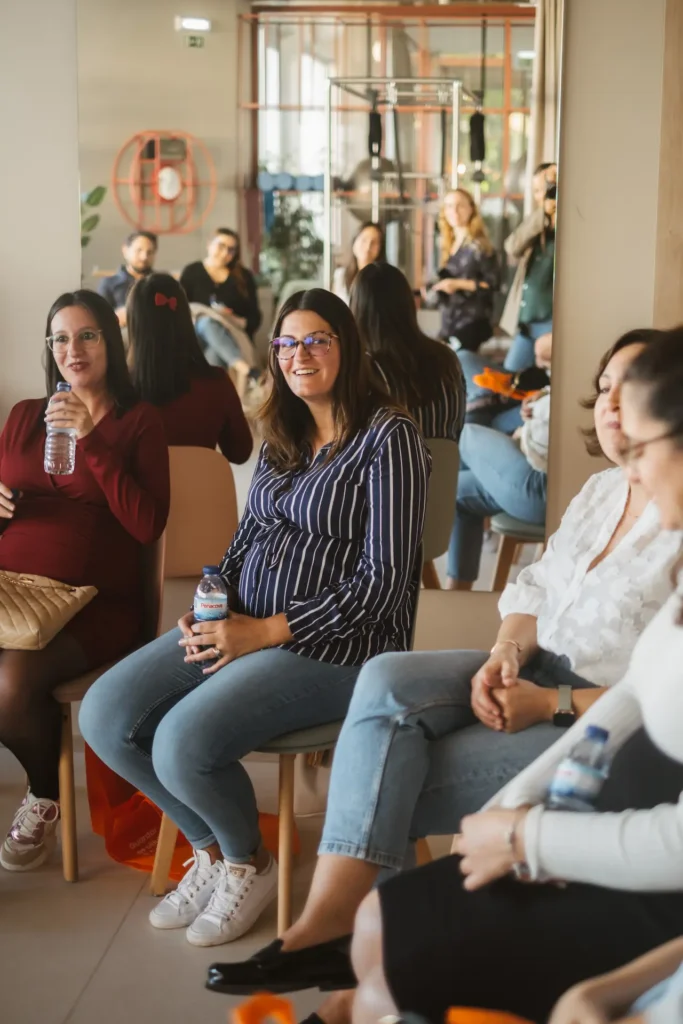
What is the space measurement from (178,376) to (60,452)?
511mm

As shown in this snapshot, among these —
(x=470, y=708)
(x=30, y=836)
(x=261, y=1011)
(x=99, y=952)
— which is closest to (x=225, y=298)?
(x=30, y=836)

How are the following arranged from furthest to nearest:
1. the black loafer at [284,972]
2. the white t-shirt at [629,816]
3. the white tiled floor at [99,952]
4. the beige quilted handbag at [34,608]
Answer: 1. the beige quilted handbag at [34,608]
2. the white tiled floor at [99,952]
3. the black loafer at [284,972]
4. the white t-shirt at [629,816]

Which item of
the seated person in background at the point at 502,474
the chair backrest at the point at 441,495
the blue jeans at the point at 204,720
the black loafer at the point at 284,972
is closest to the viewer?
the black loafer at the point at 284,972

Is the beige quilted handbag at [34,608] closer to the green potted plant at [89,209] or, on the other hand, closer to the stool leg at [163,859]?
the stool leg at [163,859]

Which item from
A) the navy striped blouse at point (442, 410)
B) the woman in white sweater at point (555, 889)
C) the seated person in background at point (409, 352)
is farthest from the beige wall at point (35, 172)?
the woman in white sweater at point (555, 889)

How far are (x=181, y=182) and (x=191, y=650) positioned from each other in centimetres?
140

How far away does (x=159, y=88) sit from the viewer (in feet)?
9.64

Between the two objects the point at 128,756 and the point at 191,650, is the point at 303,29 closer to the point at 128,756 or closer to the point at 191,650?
the point at 191,650

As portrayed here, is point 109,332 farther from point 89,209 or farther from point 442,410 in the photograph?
point 442,410

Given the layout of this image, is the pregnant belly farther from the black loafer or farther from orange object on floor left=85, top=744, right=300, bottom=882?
the black loafer

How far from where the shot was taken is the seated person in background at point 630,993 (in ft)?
3.39

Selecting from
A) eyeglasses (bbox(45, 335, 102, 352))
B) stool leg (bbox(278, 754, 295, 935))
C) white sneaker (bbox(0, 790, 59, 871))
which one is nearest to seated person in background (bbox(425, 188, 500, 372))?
eyeglasses (bbox(45, 335, 102, 352))

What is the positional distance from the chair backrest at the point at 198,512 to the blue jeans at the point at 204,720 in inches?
21.9

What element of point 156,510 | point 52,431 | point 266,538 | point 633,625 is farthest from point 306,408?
point 633,625
